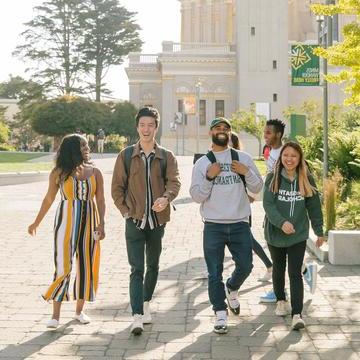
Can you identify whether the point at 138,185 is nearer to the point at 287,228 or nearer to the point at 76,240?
the point at 76,240

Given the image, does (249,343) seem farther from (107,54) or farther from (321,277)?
(107,54)

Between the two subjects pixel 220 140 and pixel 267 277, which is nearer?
pixel 220 140

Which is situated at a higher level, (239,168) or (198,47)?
(198,47)

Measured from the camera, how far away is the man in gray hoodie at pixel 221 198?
5391 millimetres

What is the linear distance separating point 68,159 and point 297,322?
2429 millimetres

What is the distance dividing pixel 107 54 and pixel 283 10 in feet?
59.6

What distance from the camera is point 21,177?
24.0 m

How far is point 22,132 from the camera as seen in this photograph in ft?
239

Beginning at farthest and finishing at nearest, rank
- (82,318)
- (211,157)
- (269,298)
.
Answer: (269,298) < (82,318) < (211,157)

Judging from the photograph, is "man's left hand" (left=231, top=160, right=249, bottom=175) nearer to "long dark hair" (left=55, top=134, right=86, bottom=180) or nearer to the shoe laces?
the shoe laces

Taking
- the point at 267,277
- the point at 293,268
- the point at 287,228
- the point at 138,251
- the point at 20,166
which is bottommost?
the point at 267,277

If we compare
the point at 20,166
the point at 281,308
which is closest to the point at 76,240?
the point at 281,308

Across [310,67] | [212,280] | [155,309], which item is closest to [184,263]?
[155,309]

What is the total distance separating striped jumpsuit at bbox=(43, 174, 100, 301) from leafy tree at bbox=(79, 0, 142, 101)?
58726 mm
